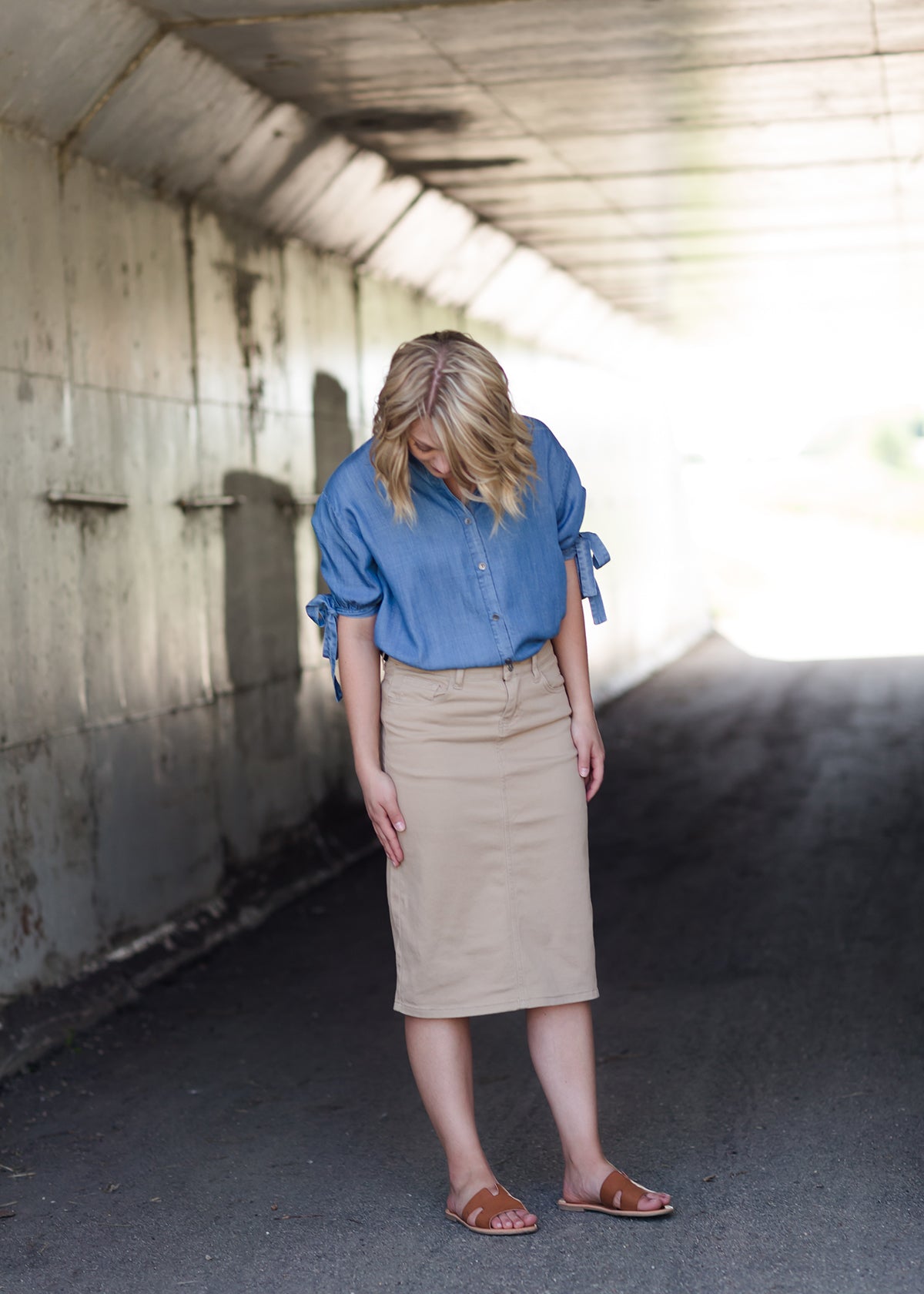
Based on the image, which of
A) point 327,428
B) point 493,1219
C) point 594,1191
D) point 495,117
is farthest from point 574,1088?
point 327,428

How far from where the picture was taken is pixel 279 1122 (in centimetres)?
427

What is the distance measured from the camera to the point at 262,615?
7363 mm

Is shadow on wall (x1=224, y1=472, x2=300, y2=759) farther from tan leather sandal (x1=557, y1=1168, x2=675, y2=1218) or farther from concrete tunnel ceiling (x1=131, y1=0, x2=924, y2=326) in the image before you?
tan leather sandal (x1=557, y1=1168, x2=675, y2=1218)

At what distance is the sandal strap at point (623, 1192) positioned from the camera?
340 cm

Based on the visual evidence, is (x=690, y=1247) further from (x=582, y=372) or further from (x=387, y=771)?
(x=582, y=372)

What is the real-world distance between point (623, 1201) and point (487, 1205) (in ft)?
1.00

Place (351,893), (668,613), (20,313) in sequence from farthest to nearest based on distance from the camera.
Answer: (668,613)
(351,893)
(20,313)

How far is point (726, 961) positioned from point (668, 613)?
14266 mm

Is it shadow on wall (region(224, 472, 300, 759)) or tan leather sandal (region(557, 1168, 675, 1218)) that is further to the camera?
shadow on wall (region(224, 472, 300, 759))

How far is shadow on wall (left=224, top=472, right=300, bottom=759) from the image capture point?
23.1ft

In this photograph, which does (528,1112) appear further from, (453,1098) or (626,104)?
(626,104)

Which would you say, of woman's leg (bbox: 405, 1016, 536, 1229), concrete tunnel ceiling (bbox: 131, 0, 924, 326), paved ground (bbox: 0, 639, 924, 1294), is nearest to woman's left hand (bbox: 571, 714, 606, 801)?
woman's leg (bbox: 405, 1016, 536, 1229)

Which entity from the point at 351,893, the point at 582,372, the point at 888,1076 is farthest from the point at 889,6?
the point at 582,372

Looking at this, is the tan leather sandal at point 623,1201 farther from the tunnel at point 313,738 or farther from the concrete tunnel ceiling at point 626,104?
the concrete tunnel ceiling at point 626,104
